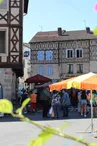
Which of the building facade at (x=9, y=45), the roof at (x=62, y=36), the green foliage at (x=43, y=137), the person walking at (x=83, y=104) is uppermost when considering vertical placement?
the roof at (x=62, y=36)

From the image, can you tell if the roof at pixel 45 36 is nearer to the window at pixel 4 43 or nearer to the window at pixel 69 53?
the window at pixel 69 53

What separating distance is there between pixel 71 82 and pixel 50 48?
53781 mm

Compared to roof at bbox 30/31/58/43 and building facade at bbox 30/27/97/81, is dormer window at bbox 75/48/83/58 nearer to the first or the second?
building facade at bbox 30/27/97/81

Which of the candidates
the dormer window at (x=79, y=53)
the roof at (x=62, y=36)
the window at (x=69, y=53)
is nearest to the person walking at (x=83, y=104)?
the dormer window at (x=79, y=53)

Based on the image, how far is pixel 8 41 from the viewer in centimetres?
2472

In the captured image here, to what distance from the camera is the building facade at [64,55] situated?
2566 inches

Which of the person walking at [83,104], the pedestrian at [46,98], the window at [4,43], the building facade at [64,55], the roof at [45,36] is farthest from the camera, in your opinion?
the roof at [45,36]

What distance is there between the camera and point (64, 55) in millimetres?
66188

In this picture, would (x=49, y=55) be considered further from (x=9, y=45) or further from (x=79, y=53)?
(x=9, y=45)

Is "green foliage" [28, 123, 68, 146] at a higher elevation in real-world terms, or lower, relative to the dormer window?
lower

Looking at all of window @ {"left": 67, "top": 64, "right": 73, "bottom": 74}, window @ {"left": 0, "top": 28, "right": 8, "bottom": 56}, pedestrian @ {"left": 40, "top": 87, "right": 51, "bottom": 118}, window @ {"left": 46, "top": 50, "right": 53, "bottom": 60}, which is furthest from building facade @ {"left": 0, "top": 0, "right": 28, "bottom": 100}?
window @ {"left": 46, "top": 50, "right": 53, "bottom": 60}

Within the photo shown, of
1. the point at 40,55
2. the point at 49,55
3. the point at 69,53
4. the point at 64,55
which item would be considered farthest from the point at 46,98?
the point at 40,55

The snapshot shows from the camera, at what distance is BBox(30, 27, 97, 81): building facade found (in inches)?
2566

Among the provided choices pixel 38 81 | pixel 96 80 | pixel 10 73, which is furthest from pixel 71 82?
pixel 38 81
